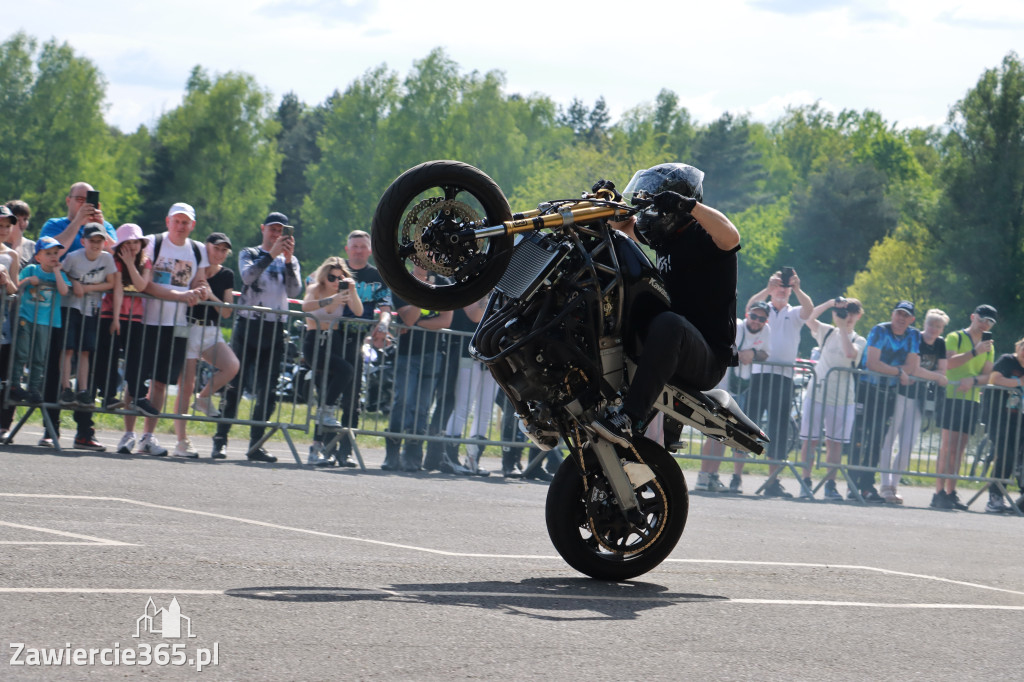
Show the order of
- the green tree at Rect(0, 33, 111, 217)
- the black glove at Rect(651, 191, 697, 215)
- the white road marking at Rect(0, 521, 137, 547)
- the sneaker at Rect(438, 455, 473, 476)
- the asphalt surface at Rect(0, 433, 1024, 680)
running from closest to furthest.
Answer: the asphalt surface at Rect(0, 433, 1024, 680) < the white road marking at Rect(0, 521, 137, 547) < the black glove at Rect(651, 191, 697, 215) < the sneaker at Rect(438, 455, 473, 476) < the green tree at Rect(0, 33, 111, 217)

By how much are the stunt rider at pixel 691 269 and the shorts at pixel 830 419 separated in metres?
8.18

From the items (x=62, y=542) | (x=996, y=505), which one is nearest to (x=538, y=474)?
(x=996, y=505)

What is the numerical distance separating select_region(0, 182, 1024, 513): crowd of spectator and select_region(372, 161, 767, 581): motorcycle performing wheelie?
435 centimetres

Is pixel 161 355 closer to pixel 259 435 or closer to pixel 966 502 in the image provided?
pixel 259 435

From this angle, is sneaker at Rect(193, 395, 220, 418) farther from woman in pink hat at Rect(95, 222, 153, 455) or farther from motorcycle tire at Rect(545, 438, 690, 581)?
motorcycle tire at Rect(545, 438, 690, 581)

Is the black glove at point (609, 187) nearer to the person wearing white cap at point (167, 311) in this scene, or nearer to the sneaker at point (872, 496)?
the person wearing white cap at point (167, 311)

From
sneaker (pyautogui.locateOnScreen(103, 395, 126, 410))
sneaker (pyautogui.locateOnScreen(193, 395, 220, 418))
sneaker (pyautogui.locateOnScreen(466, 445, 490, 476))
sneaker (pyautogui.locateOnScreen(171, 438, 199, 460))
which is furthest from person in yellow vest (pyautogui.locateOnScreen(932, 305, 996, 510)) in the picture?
sneaker (pyautogui.locateOnScreen(103, 395, 126, 410))

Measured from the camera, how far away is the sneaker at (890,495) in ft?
47.5

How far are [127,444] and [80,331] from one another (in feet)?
3.65

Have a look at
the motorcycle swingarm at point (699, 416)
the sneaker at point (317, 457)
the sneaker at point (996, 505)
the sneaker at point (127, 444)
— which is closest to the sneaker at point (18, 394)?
the sneaker at point (127, 444)

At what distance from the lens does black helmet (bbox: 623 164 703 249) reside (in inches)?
253

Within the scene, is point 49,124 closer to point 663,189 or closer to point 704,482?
point 704,482

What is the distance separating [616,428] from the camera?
610 centimetres

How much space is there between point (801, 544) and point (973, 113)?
3898 cm
